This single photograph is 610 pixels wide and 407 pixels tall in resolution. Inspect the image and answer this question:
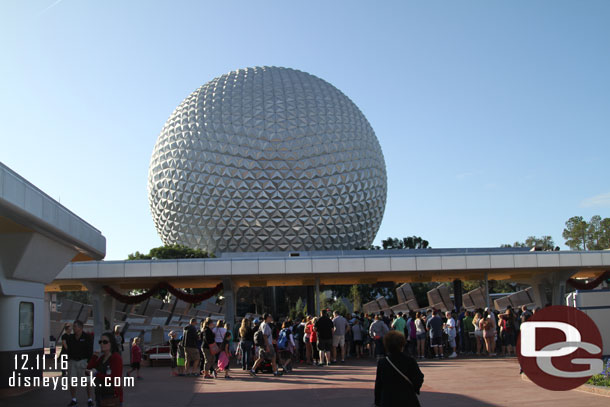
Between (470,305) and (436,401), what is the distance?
3342 cm

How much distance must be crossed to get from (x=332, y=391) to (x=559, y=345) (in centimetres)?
413

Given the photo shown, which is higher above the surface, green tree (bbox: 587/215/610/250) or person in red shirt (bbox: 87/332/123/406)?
green tree (bbox: 587/215/610/250)

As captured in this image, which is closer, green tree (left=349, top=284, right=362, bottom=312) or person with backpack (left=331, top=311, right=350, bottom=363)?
person with backpack (left=331, top=311, right=350, bottom=363)

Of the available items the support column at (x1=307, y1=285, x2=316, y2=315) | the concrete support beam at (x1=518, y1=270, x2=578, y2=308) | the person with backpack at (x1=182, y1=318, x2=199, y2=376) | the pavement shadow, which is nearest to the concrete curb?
the pavement shadow

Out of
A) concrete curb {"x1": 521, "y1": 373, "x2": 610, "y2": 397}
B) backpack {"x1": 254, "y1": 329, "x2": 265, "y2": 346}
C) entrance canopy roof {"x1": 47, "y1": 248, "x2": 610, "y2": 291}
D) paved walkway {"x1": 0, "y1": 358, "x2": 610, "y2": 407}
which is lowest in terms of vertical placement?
paved walkway {"x1": 0, "y1": 358, "x2": 610, "y2": 407}

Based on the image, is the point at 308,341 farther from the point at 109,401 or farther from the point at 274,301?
the point at 274,301

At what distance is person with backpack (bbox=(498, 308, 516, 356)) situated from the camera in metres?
18.3

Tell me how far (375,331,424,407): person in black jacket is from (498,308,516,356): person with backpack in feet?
44.3

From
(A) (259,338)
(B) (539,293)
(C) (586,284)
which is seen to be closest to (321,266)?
(A) (259,338)

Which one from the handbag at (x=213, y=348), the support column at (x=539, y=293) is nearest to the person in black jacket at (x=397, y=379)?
the handbag at (x=213, y=348)

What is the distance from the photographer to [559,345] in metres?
9.80

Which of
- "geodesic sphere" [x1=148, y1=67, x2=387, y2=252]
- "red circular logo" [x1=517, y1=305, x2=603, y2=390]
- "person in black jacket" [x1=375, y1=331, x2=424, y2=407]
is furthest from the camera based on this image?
"geodesic sphere" [x1=148, y1=67, x2=387, y2=252]

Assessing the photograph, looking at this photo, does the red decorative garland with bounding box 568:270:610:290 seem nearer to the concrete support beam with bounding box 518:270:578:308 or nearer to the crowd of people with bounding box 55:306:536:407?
the concrete support beam with bounding box 518:270:578:308

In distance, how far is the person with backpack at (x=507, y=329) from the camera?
60.2ft
